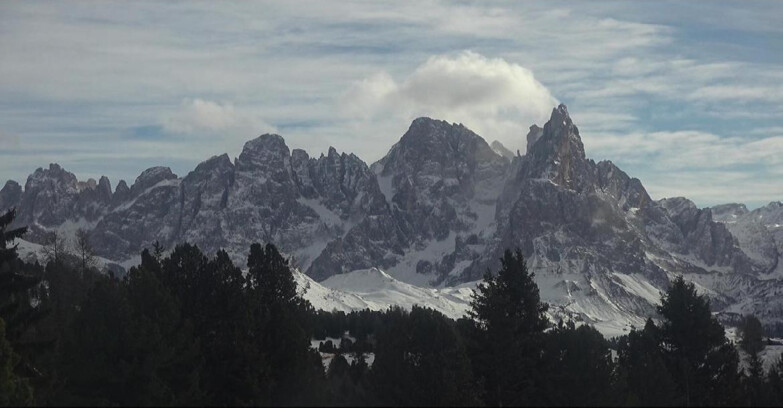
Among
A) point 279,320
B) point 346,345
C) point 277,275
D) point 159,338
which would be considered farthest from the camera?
point 346,345

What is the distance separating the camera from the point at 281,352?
70.4 meters

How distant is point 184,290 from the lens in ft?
236

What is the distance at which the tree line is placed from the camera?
2288 inches

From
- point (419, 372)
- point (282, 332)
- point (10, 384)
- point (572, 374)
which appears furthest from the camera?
point (572, 374)

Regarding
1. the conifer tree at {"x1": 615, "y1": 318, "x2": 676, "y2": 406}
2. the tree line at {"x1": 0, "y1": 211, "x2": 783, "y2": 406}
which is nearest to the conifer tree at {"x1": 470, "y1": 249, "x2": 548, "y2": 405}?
the tree line at {"x1": 0, "y1": 211, "x2": 783, "y2": 406}

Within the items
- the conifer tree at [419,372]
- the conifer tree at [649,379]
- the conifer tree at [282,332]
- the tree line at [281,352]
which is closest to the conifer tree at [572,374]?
the tree line at [281,352]

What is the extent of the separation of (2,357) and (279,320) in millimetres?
20814

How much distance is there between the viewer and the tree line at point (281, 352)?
58125mm

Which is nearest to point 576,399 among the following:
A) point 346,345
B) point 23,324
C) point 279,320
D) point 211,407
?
point 279,320

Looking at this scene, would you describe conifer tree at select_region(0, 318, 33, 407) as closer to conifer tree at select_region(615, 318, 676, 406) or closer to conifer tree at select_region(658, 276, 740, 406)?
conifer tree at select_region(615, 318, 676, 406)

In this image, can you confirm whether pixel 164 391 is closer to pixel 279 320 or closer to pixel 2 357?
pixel 2 357

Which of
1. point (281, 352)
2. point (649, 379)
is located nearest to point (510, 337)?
point (649, 379)

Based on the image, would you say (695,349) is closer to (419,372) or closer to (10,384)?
(419,372)

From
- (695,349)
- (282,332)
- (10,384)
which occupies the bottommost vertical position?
(10,384)
